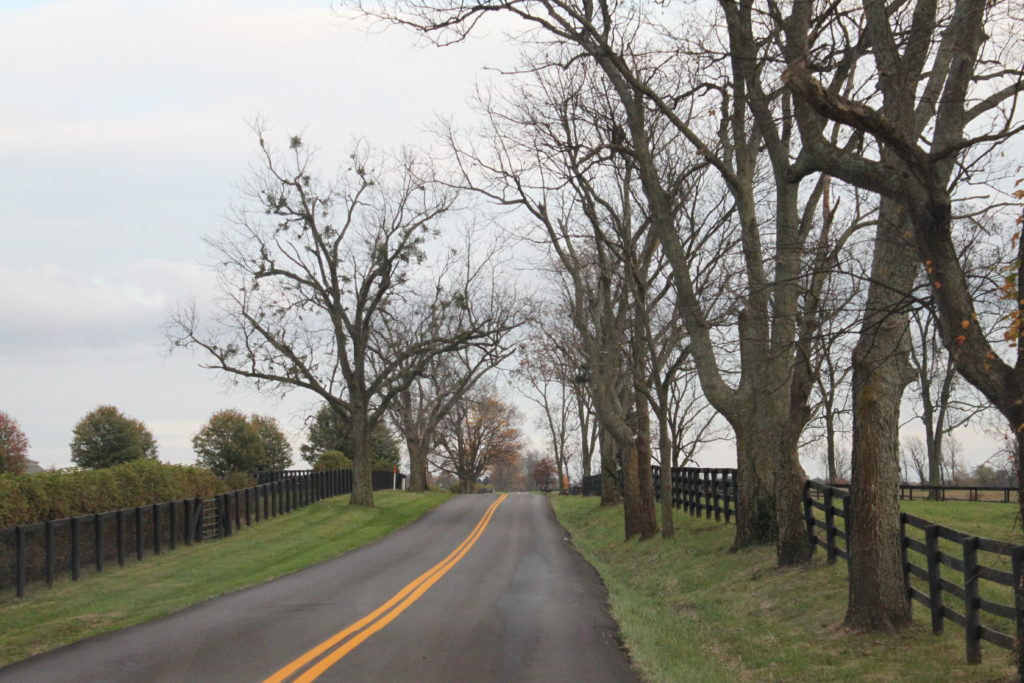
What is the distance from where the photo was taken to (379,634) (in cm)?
1065

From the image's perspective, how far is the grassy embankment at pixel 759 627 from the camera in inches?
357

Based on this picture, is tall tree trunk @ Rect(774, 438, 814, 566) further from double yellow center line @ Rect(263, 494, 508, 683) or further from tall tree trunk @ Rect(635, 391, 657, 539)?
tall tree trunk @ Rect(635, 391, 657, 539)

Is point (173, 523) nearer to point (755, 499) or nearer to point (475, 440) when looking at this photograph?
point (755, 499)

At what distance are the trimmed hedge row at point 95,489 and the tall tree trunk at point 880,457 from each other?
49.2ft

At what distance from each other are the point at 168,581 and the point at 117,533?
3631 millimetres

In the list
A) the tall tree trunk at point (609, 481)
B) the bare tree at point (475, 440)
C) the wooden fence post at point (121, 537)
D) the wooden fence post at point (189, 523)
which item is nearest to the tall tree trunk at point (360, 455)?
the tall tree trunk at point (609, 481)

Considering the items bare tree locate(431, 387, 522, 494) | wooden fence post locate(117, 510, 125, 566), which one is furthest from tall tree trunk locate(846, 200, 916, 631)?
bare tree locate(431, 387, 522, 494)

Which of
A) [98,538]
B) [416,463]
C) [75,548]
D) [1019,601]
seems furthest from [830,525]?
[416,463]

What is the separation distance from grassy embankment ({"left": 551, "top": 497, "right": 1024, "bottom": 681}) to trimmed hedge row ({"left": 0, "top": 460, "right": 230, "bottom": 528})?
37.6 ft

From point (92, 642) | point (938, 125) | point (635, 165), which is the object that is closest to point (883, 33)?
point (938, 125)

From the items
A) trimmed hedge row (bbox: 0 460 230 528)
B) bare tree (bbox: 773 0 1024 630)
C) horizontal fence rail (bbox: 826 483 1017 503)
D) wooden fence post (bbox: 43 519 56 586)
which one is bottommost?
horizontal fence rail (bbox: 826 483 1017 503)

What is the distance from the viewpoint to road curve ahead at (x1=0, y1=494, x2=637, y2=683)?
28.3 feet

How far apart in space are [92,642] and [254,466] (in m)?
48.9

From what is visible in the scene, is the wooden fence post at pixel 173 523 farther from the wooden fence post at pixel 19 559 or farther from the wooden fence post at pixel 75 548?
the wooden fence post at pixel 19 559
